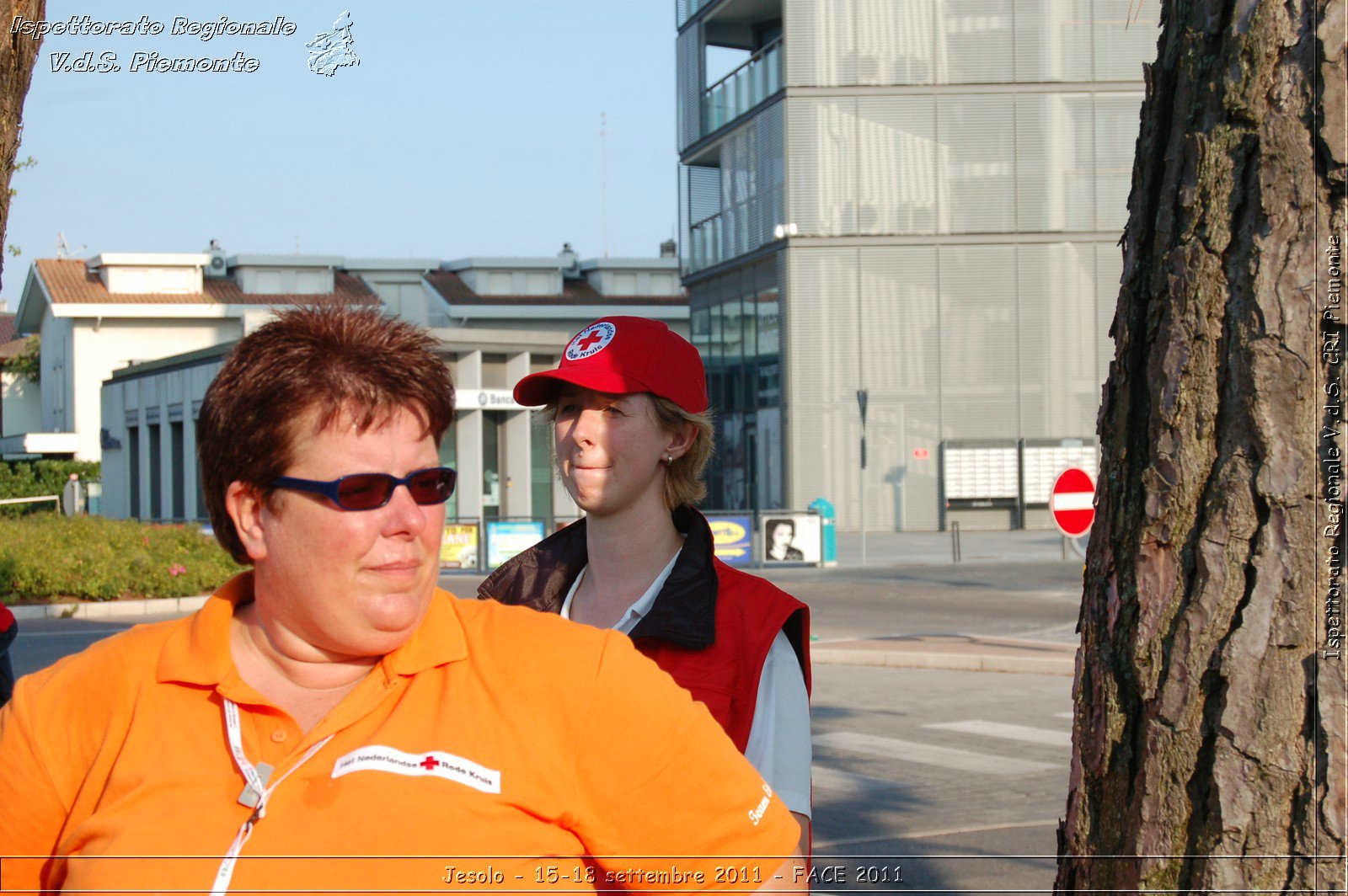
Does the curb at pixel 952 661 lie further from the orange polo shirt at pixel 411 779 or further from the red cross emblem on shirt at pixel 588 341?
the orange polo shirt at pixel 411 779

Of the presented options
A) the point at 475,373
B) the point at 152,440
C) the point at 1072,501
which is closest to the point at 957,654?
the point at 1072,501

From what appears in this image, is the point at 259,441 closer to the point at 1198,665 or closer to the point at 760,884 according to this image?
the point at 760,884

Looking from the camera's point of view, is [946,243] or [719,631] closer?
[719,631]

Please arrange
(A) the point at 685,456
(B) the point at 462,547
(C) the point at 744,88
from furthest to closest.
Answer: (C) the point at 744,88 < (B) the point at 462,547 < (A) the point at 685,456

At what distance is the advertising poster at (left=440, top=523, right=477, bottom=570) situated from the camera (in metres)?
23.7

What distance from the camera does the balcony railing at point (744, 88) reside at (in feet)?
120

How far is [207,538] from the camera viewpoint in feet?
73.9

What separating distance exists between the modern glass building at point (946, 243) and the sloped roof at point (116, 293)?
21137mm

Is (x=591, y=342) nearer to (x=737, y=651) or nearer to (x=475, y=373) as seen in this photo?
(x=737, y=651)

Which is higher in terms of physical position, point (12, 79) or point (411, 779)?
point (12, 79)

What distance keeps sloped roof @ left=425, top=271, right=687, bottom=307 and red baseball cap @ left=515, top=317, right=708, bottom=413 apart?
4880cm

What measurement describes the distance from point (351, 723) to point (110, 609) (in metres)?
17.8

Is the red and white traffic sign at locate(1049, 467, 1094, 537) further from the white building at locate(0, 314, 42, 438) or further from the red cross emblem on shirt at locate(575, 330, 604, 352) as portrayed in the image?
the white building at locate(0, 314, 42, 438)

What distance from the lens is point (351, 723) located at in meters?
2.09
